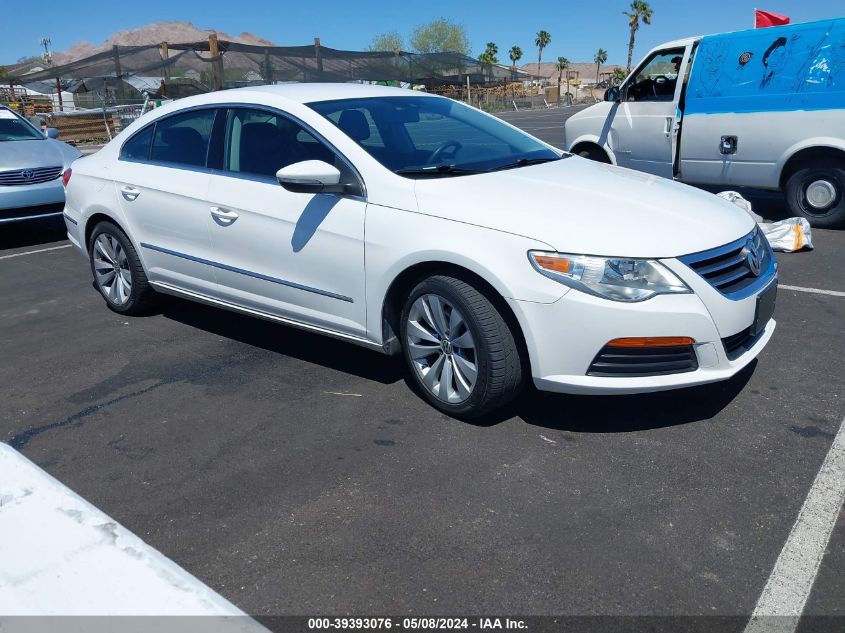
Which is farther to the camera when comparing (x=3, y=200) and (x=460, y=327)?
(x=3, y=200)

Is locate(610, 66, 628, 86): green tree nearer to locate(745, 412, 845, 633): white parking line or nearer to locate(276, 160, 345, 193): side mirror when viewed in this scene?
locate(276, 160, 345, 193): side mirror

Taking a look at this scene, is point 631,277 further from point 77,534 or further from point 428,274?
point 77,534

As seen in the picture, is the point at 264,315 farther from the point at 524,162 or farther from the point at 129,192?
the point at 524,162

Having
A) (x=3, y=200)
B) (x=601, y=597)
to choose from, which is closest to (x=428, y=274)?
(x=601, y=597)

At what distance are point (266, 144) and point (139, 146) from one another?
4.35 ft

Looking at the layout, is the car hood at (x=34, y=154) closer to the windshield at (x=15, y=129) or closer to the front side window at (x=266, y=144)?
the windshield at (x=15, y=129)

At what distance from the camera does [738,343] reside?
11.5 feet

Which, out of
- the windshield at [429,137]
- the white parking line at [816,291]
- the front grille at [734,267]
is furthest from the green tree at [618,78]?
A: the front grille at [734,267]

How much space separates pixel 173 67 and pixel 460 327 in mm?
16646

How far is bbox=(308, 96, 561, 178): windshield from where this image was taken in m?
4.03

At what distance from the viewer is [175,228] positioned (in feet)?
15.6

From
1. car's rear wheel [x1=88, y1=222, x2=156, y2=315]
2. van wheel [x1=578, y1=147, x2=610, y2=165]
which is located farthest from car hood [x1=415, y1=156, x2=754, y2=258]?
van wheel [x1=578, y1=147, x2=610, y2=165]

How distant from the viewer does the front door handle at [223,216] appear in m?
4.35

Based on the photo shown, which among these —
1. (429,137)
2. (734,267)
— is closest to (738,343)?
(734,267)
